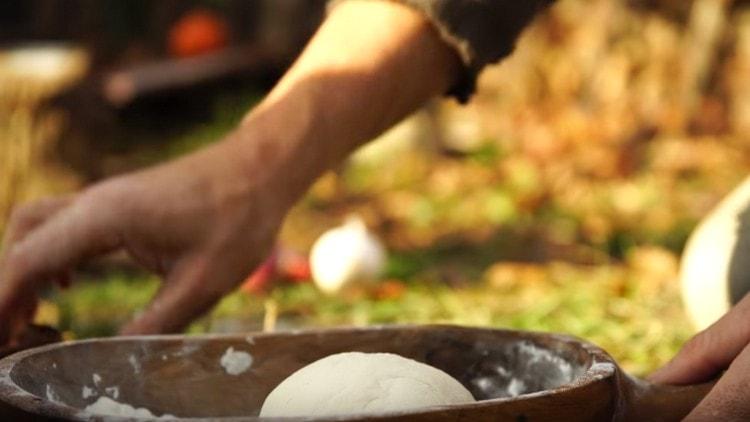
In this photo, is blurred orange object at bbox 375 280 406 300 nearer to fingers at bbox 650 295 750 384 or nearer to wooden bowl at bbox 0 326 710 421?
wooden bowl at bbox 0 326 710 421

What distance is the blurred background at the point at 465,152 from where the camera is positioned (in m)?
3.84

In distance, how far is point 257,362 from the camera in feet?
5.61

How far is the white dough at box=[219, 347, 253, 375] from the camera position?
170cm

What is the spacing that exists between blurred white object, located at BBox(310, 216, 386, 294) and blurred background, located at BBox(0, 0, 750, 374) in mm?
52

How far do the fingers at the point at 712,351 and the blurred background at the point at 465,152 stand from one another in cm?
139

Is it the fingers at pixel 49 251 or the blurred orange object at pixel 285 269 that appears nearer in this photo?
the fingers at pixel 49 251

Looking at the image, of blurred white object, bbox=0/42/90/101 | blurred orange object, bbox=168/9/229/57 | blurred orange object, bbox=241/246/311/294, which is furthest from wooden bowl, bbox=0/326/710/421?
blurred orange object, bbox=168/9/229/57

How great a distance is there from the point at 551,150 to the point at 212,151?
4746mm

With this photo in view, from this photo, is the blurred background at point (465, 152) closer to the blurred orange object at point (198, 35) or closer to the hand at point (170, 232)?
the blurred orange object at point (198, 35)

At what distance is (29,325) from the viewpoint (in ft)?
6.52

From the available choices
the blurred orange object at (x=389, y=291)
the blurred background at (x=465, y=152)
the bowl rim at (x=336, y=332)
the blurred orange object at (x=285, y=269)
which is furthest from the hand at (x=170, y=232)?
the blurred orange object at (x=285, y=269)

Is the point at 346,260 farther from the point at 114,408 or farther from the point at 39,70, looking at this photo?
the point at 39,70

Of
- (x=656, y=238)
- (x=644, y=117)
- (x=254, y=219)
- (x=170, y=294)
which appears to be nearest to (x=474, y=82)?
(x=254, y=219)

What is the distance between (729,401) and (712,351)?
0.51 feet
